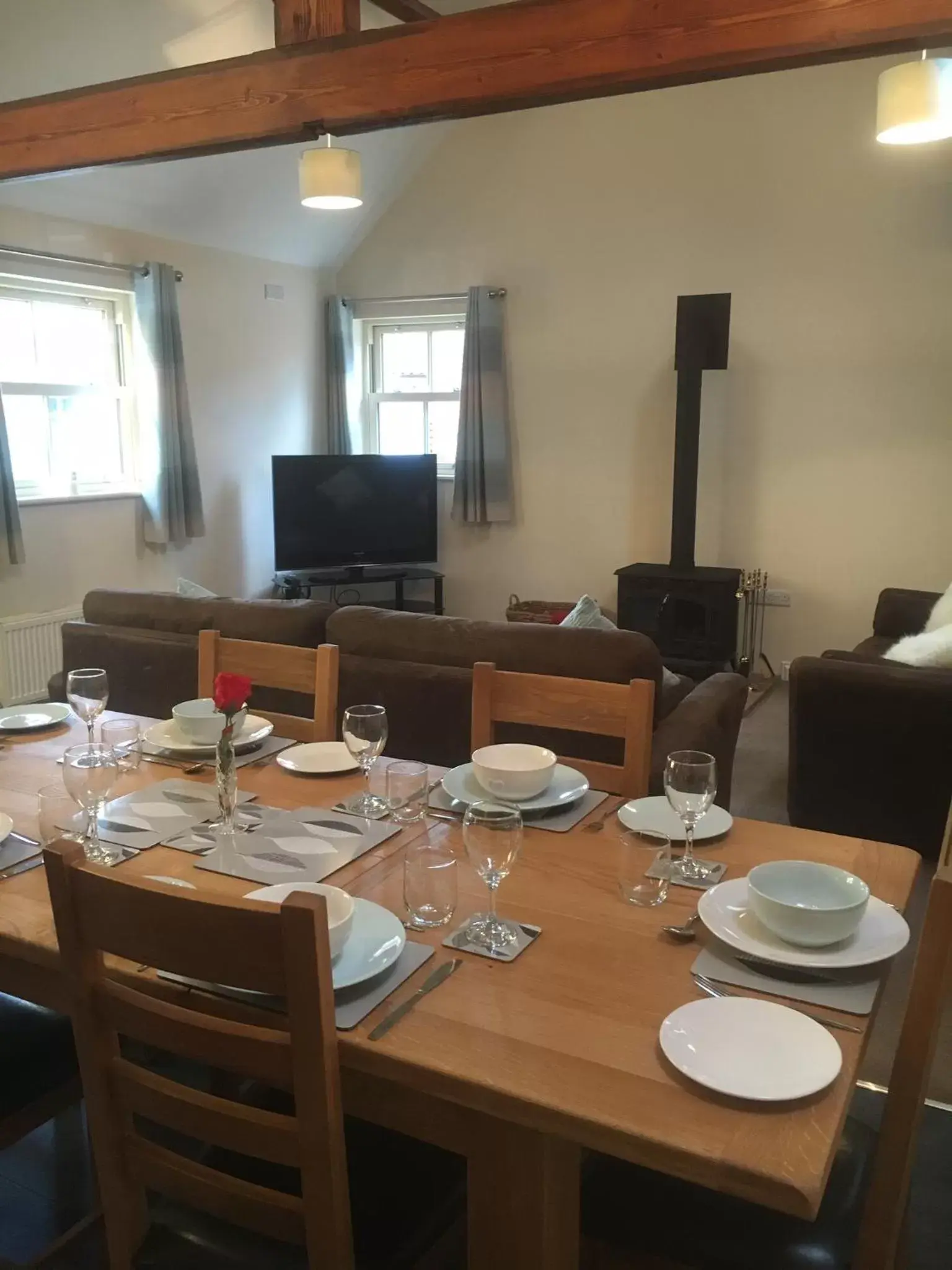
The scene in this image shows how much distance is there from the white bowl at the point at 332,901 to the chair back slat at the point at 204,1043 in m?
0.11

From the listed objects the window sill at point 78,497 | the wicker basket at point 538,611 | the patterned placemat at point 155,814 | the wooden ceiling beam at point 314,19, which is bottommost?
the wicker basket at point 538,611

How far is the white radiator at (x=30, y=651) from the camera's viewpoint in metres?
4.70

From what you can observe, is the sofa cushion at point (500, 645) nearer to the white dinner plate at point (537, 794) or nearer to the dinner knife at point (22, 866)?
the white dinner plate at point (537, 794)

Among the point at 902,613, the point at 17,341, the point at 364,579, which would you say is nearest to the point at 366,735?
the point at 902,613

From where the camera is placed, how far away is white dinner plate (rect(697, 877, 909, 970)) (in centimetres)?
122

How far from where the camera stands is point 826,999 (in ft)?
3.84

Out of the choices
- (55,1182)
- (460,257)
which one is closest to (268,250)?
(460,257)

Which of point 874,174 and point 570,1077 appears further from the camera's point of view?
point 874,174

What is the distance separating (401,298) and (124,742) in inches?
204

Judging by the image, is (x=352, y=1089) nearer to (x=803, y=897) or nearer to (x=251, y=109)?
(x=803, y=897)

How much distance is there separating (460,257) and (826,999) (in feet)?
19.2

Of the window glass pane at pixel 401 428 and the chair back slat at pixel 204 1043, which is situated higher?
the window glass pane at pixel 401 428

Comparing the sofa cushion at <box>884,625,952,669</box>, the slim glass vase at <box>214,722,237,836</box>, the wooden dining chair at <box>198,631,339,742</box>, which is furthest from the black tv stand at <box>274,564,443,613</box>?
the slim glass vase at <box>214,722,237,836</box>

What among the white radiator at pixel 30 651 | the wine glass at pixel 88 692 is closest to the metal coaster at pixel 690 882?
the wine glass at pixel 88 692
